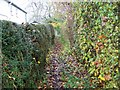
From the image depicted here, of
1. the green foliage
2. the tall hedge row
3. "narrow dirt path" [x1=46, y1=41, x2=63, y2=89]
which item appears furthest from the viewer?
"narrow dirt path" [x1=46, y1=41, x2=63, y2=89]

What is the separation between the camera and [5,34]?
3428 mm

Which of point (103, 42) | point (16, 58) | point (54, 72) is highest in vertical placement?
point (103, 42)

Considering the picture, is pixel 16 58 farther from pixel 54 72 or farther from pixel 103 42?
pixel 54 72

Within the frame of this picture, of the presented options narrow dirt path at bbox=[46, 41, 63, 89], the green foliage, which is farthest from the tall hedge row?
the green foliage

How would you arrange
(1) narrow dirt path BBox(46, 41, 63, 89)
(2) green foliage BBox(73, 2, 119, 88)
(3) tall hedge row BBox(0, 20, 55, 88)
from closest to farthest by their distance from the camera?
(3) tall hedge row BBox(0, 20, 55, 88)
(2) green foliage BBox(73, 2, 119, 88)
(1) narrow dirt path BBox(46, 41, 63, 89)

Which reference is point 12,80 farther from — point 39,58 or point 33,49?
point 39,58

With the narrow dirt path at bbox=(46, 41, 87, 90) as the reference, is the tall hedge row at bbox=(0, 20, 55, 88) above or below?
above

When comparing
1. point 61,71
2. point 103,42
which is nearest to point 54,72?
point 61,71

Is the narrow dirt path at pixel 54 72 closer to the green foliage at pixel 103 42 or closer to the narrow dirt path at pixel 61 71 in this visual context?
the narrow dirt path at pixel 61 71

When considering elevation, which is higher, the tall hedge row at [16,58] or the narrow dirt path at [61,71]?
the tall hedge row at [16,58]

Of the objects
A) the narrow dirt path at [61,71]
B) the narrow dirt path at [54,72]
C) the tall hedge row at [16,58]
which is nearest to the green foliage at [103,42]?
the narrow dirt path at [61,71]

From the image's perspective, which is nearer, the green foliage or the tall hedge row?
the tall hedge row

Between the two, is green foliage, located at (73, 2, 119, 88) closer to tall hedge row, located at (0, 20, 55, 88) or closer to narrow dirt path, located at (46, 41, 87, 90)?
narrow dirt path, located at (46, 41, 87, 90)

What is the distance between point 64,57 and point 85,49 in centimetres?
225
